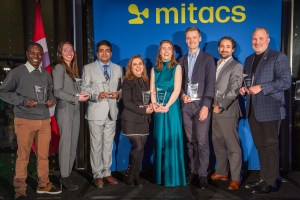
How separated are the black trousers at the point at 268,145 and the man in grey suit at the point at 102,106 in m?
1.86

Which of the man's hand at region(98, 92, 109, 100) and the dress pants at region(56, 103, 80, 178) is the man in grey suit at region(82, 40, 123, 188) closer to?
the man's hand at region(98, 92, 109, 100)

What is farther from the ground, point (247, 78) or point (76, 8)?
point (76, 8)

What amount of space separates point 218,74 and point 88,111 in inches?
72.0

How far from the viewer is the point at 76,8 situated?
514 cm

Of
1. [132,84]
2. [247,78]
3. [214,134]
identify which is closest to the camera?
[247,78]

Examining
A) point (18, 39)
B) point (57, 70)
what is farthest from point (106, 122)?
point (18, 39)

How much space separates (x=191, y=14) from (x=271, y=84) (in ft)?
6.15

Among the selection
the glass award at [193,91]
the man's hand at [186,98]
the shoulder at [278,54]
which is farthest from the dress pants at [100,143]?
the shoulder at [278,54]

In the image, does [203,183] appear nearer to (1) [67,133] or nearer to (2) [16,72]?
(1) [67,133]

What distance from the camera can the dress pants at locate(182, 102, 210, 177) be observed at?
4.29m

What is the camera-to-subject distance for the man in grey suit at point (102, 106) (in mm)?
4305

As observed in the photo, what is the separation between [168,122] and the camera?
169 inches

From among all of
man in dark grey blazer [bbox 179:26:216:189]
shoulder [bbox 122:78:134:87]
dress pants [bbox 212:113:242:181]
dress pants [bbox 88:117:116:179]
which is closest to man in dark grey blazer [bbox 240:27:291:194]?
dress pants [bbox 212:113:242:181]

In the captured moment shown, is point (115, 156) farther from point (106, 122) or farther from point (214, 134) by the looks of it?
point (214, 134)
